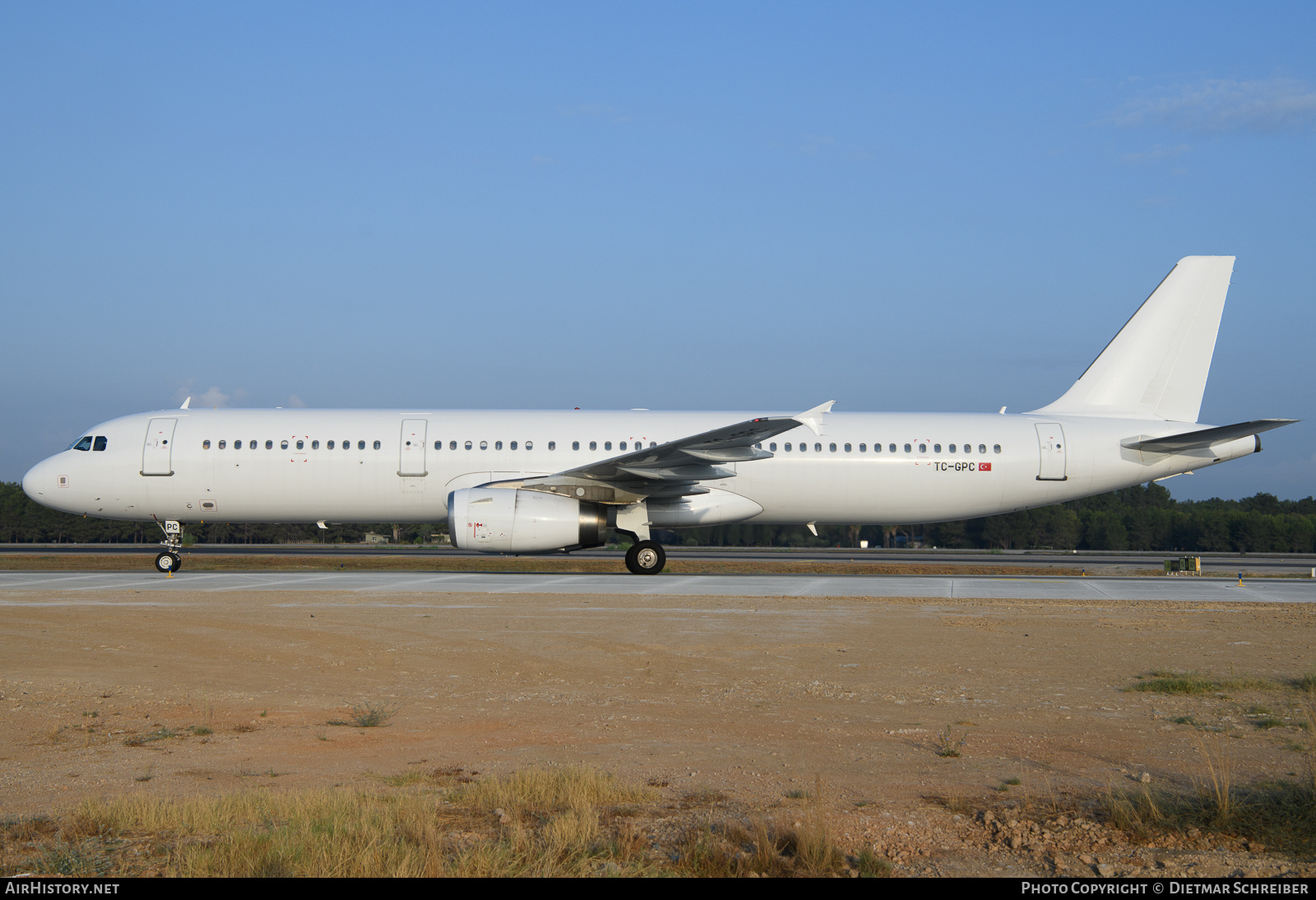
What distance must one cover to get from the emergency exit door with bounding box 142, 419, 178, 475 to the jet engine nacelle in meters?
7.16

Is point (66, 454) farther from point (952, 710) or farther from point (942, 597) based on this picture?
point (952, 710)

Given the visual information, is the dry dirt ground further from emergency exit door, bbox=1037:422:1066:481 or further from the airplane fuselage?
emergency exit door, bbox=1037:422:1066:481

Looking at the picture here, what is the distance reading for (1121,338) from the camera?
886 inches

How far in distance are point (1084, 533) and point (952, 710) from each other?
74021 mm

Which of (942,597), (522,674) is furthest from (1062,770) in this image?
(942,597)

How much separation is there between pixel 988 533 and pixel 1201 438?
174 feet

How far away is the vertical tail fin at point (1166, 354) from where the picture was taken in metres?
22.1

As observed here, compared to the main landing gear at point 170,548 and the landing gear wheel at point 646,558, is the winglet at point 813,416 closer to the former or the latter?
the landing gear wheel at point 646,558

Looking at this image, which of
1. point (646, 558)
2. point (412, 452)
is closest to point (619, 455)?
point (646, 558)

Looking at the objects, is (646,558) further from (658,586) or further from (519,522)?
(519,522)

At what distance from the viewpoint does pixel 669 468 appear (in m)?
19.0

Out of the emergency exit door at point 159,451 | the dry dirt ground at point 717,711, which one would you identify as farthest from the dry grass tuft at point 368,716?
the emergency exit door at point 159,451

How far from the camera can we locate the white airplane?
67.1ft

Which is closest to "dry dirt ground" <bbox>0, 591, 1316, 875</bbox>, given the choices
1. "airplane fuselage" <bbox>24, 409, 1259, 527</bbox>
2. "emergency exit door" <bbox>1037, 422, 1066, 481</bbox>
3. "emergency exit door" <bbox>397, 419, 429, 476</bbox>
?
"emergency exit door" <bbox>397, 419, 429, 476</bbox>
